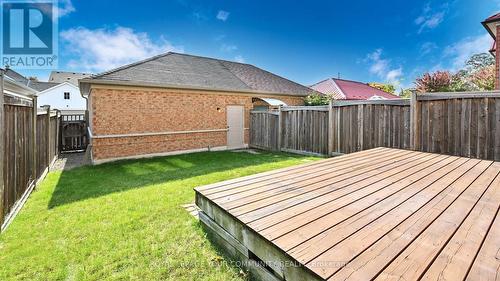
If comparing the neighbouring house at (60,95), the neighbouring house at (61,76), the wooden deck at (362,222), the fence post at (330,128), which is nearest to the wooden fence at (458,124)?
the wooden deck at (362,222)

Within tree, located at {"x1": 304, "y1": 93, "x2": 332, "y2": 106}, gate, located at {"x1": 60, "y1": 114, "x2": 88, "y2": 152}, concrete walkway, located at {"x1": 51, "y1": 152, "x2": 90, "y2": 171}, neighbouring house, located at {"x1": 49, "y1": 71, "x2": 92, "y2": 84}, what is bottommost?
concrete walkway, located at {"x1": 51, "y1": 152, "x2": 90, "y2": 171}

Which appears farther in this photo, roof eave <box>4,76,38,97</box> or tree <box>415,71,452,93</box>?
tree <box>415,71,452,93</box>

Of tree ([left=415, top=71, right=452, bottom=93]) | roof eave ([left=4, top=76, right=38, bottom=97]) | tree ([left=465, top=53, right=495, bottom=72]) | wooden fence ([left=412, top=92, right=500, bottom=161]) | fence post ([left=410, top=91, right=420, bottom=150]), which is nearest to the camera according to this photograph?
roof eave ([left=4, top=76, right=38, bottom=97])

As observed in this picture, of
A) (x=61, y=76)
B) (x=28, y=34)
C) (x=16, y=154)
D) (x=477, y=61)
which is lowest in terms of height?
(x=16, y=154)

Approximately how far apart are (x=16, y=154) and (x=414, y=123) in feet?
31.2

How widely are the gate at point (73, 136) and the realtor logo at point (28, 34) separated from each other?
4725mm

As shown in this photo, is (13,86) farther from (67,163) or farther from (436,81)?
(436,81)

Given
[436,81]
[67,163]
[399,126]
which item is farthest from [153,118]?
[436,81]

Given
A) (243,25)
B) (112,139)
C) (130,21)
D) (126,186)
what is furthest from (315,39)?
(126,186)

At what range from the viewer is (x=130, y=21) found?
1584 cm

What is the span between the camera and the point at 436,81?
1708 centimetres

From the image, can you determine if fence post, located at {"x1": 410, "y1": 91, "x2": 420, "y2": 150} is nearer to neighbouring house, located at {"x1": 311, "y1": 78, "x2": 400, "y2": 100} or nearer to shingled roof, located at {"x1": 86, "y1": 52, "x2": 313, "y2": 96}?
shingled roof, located at {"x1": 86, "y1": 52, "x2": 313, "y2": 96}

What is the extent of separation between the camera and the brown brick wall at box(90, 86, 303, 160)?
9.60 m

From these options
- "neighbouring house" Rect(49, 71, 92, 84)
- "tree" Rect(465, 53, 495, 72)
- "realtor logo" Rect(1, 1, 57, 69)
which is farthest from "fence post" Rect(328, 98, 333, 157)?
"neighbouring house" Rect(49, 71, 92, 84)
